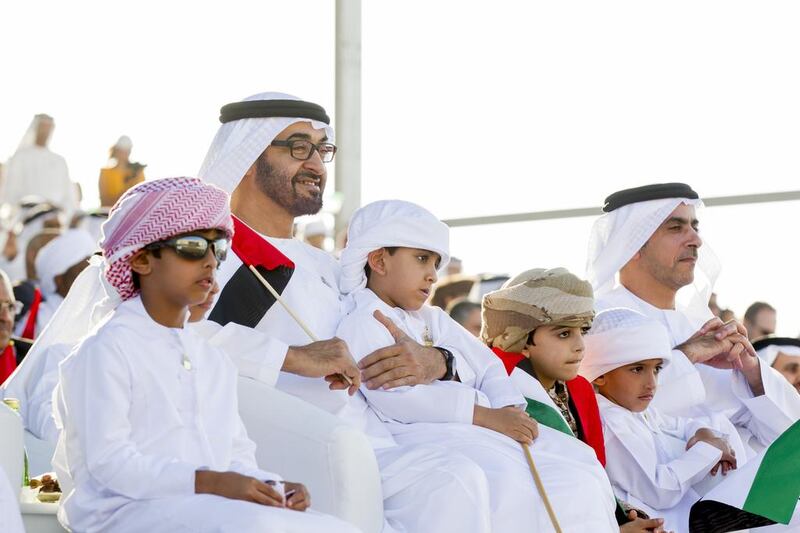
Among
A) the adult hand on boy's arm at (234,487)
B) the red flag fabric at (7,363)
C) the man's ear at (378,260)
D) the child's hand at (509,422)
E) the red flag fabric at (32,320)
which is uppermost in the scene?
the man's ear at (378,260)

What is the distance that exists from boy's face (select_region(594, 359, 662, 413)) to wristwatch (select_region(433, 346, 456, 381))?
3.37 feet

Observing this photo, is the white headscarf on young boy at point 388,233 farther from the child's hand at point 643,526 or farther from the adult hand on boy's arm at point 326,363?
the child's hand at point 643,526

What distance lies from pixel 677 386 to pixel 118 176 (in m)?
7.33

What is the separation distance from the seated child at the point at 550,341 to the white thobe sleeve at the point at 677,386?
2.40 feet

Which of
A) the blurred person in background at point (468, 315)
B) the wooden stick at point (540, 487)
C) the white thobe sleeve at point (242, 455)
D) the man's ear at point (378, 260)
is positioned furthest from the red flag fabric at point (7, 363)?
the white thobe sleeve at point (242, 455)

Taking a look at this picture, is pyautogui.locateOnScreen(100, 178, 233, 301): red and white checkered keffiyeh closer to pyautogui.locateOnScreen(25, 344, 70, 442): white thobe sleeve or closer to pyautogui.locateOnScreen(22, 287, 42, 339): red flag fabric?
pyautogui.locateOnScreen(25, 344, 70, 442): white thobe sleeve

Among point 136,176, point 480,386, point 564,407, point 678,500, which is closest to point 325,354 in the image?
point 480,386

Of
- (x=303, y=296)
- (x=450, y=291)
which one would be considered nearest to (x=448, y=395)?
(x=303, y=296)

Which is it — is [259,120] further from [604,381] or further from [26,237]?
[26,237]

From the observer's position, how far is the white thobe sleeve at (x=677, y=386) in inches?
262

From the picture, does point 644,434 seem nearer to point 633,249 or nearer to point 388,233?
point 388,233

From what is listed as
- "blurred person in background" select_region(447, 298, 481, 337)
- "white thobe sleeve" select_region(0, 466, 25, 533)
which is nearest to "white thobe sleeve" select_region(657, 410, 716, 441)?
"blurred person in background" select_region(447, 298, 481, 337)

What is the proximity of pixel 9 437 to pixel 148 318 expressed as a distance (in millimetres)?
621

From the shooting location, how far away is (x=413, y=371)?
5.32 m
